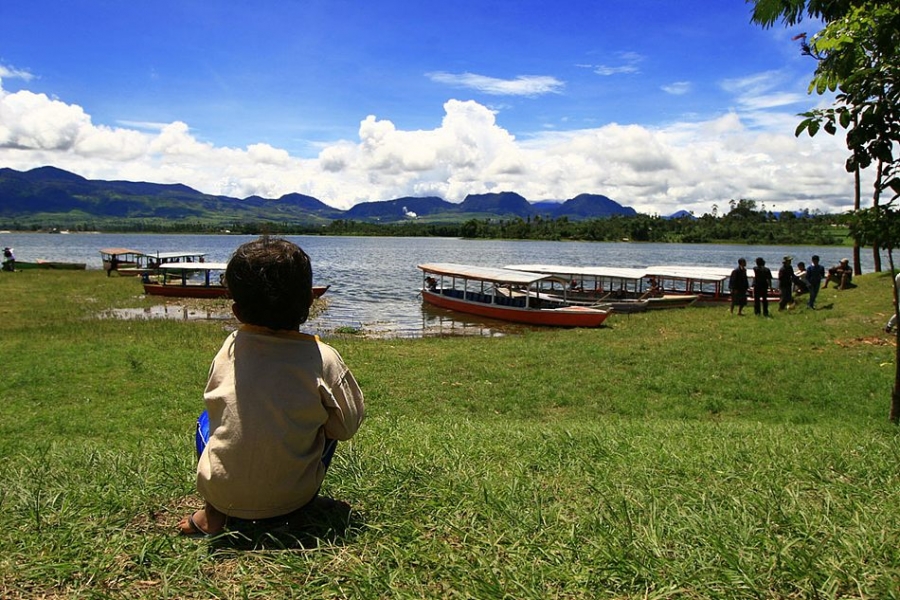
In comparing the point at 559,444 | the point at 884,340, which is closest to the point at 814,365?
the point at 884,340

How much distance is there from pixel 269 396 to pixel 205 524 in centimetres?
83

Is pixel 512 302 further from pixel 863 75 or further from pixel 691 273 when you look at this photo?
pixel 863 75

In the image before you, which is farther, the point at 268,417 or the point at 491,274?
the point at 491,274

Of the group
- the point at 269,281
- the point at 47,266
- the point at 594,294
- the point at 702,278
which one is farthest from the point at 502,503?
the point at 47,266

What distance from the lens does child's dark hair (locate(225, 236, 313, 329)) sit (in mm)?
2877

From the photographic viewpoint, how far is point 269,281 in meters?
2.90

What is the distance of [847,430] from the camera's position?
6.98 metres

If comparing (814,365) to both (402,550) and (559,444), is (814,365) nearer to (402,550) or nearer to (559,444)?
(559,444)

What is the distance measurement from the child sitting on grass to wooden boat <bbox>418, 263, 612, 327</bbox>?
2186 centimetres

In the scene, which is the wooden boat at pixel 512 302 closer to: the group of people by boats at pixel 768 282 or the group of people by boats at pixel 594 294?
the group of people by boats at pixel 594 294

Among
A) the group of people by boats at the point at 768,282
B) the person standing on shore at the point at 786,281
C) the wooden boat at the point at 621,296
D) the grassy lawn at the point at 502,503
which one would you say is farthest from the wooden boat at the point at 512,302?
the grassy lawn at the point at 502,503

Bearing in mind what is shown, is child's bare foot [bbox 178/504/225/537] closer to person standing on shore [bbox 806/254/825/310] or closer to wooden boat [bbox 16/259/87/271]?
person standing on shore [bbox 806/254/825/310]

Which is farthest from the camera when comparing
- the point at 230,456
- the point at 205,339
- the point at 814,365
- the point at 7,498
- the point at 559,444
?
the point at 205,339

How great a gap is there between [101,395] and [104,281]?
35.5 metres
